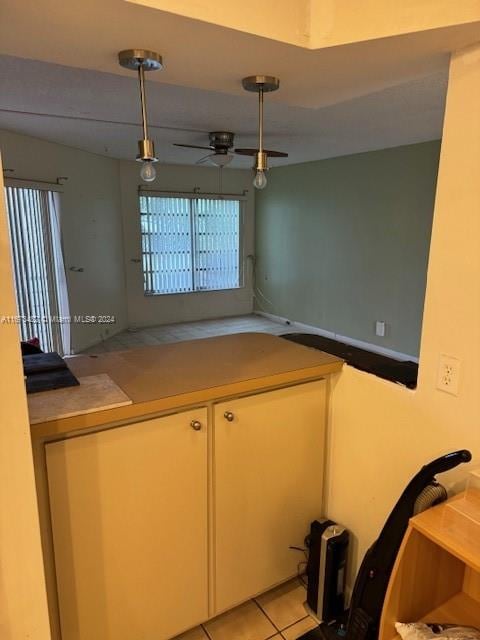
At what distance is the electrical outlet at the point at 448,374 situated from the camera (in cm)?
129

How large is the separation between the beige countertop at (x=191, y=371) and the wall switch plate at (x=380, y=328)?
3463 mm

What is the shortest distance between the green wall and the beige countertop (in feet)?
10.9

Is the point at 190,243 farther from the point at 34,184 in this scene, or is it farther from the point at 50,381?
the point at 50,381

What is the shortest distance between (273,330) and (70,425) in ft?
16.9

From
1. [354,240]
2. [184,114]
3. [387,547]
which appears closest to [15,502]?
[387,547]

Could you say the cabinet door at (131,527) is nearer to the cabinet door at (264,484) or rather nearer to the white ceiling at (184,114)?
the cabinet door at (264,484)

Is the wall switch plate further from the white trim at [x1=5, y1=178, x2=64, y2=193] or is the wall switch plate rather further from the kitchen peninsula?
the white trim at [x1=5, y1=178, x2=64, y2=193]

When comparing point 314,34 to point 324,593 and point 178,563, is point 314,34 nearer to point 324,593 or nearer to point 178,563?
point 178,563

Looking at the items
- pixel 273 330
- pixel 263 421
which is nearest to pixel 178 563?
pixel 263 421

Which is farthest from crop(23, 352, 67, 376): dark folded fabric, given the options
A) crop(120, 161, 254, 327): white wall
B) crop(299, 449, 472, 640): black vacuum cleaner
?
crop(120, 161, 254, 327): white wall

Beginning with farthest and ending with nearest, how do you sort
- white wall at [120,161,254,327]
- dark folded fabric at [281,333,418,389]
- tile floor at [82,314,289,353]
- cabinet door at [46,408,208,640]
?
white wall at [120,161,254,327] < tile floor at [82,314,289,353] < dark folded fabric at [281,333,418,389] < cabinet door at [46,408,208,640]

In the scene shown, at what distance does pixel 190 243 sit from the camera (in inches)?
257

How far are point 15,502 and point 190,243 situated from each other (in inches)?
226

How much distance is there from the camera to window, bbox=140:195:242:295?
245 inches
